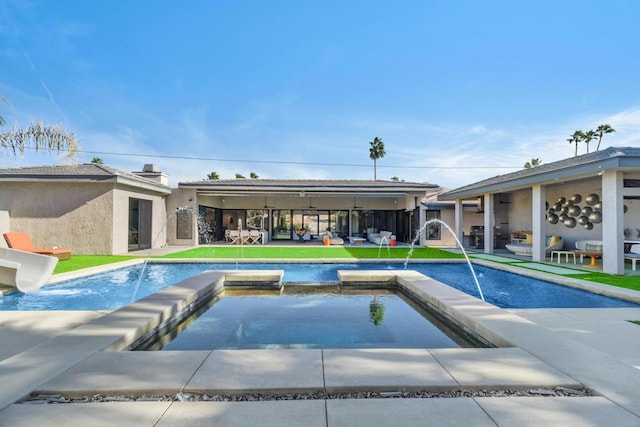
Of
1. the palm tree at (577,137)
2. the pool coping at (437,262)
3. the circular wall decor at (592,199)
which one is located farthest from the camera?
the palm tree at (577,137)

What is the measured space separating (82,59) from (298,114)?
14.7 meters

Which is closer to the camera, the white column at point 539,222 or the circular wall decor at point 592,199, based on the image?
the white column at point 539,222

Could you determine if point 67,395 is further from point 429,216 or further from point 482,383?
point 429,216

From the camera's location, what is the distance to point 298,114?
27688 millimetres

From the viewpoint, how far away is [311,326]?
5.53 meters

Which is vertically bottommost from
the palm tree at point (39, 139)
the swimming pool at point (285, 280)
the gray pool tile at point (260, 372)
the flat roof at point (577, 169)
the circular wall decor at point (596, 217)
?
the swimming pool at point (285, 280)

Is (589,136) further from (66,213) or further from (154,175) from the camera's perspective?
(66,213)

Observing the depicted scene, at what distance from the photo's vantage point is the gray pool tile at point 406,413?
2.34 metres

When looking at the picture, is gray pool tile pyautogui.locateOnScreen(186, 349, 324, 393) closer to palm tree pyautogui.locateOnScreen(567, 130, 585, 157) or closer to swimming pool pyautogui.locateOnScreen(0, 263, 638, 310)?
swimming pool pyautogui.locateOnScreen(0, 263, 638, 310)

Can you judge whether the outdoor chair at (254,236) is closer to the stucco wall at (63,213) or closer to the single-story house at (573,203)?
the stucco wall at (63,213)

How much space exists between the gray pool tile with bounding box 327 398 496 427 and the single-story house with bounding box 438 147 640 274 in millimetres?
9673

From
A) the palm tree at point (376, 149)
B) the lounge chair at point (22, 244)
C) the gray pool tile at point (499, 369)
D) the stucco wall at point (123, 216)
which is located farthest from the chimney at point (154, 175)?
the palm tree at point (376, 149)

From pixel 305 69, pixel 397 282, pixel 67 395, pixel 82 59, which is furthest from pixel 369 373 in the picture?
pixel 82 59

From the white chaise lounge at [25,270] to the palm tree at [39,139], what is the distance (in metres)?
2.75
